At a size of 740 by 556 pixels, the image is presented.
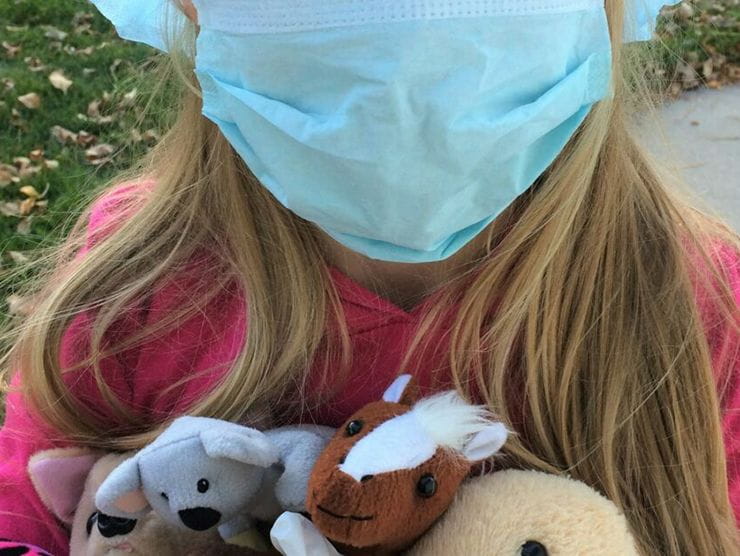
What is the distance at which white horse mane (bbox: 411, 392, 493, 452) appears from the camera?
3.51 ft

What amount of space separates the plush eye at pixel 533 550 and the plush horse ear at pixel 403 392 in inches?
9.2

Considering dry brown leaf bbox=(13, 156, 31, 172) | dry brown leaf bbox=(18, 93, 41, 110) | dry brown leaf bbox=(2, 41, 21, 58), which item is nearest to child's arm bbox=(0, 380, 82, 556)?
dry brown leaf bbox=(13, 156, 31, 172)

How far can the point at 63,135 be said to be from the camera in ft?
11.8

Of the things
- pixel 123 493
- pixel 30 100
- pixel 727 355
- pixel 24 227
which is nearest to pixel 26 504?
pixel 123 493

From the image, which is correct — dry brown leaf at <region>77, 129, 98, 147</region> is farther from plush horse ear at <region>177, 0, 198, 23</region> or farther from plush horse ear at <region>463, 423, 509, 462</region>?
plush horse ear at <region>463, 423, 509, 462</region>

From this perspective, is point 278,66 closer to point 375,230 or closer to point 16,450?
point 375,230

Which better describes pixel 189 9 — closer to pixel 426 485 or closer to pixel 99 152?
pixel 426 485

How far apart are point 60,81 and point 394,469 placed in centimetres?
340

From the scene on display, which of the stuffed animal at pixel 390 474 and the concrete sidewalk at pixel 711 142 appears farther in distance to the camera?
the concrete sidewalk at pixel 711 142

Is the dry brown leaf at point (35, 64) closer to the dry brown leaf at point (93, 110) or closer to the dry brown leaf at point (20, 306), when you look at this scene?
the dry brown leaf at point (93, 110)

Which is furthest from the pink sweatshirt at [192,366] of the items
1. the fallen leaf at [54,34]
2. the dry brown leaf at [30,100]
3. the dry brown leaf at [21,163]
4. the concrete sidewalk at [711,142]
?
the fallen leaf at [54,34]

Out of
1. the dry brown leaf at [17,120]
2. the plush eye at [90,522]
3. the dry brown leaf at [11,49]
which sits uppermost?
the dry brown leaf at [11,49]

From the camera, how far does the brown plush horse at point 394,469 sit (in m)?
1.01

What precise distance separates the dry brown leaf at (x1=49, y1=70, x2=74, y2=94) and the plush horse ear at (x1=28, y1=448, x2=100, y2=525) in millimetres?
2841
